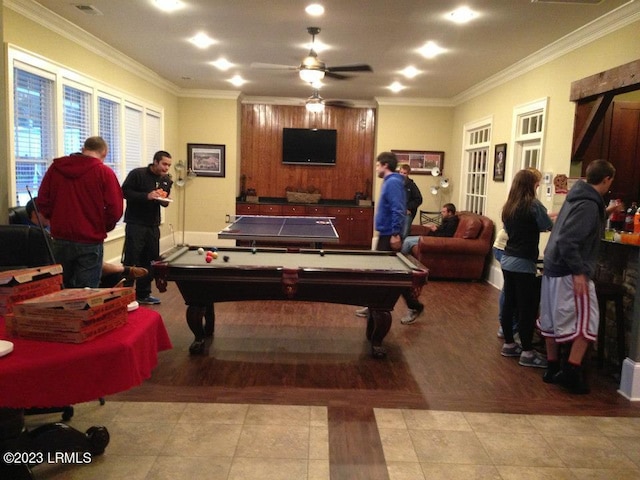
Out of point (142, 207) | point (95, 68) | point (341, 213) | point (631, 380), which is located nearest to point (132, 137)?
point (95, 68)

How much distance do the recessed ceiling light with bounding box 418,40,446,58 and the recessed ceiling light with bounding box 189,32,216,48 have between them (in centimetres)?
234

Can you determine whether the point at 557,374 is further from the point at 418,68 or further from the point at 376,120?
the point at 376,120

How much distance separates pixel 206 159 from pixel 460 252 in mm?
5065

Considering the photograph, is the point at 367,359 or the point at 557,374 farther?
the point at 367,359

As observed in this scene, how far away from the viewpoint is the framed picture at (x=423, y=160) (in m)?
9.50

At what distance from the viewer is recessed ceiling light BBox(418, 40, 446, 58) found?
5488mm

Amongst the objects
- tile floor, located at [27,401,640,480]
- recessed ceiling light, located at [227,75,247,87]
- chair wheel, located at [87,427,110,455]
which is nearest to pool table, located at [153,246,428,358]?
tile floor, located at [27,401,640,480]

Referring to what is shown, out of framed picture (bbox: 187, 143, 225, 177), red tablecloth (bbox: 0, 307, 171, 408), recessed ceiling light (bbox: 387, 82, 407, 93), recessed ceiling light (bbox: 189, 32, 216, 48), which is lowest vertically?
red tablecloth (bbox: 0, 307, 171, 408)

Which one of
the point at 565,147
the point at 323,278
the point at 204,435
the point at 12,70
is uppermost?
the point at 12,70

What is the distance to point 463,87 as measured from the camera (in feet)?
26.5

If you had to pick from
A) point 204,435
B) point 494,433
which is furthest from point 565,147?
point 204,435

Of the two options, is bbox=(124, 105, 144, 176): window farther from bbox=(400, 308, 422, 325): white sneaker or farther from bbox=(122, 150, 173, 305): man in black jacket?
bbox=(400, 308, 422, 325): white sneaker

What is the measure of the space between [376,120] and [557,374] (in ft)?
23.4

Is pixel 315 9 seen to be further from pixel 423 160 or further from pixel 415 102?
pixel 423 160
